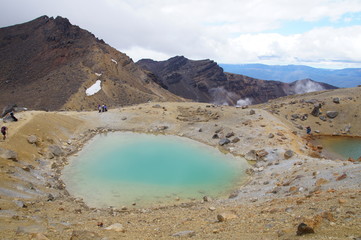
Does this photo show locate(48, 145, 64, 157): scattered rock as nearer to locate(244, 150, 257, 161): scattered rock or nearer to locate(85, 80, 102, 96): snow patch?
locate(244, 150, 257, 161): scattered rock

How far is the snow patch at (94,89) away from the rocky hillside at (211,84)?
7124cm

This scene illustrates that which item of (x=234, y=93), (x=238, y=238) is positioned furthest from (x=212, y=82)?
(x=238, y=238)

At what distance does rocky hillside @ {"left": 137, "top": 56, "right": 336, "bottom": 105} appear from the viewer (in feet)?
475

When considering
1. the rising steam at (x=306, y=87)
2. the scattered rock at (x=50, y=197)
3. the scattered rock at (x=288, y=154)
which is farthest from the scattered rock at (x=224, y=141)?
the rising steam at (x=306, y=87)

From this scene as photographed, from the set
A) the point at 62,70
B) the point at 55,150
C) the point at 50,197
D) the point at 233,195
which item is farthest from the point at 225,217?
the point at 62,70

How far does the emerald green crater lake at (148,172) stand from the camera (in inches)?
767

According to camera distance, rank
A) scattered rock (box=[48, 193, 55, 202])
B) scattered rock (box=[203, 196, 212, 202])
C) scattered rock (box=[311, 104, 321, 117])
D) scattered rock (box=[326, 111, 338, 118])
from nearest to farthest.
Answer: scattered rock (box=[48, 193, 55, 202]), scattered rock (box=[203, 196, 212, 202]), scattered rock (box=[326, 111, 338, 118]), scattered rock (box=[311, 104, 321, 117])

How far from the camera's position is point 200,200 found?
1908 centimetres

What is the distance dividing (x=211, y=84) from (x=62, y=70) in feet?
308

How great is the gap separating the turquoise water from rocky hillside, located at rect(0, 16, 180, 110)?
41.4 m

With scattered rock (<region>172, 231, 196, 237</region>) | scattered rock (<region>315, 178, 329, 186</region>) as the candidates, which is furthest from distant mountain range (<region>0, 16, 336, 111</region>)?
scattered rock (<region>172, 231, 196, 237</region>)

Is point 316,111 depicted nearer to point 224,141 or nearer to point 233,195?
point 224,141

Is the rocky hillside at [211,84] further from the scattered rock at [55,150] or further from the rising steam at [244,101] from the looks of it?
the scattered rock at [55,150]

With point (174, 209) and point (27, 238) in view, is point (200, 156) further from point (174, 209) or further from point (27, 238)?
point (27, 238)
